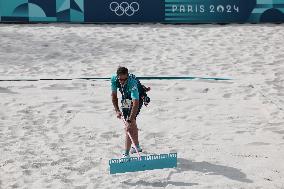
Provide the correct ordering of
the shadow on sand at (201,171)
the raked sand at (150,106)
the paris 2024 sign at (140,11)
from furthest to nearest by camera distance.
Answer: the paris 2024 sign at (140,11), the raked sand at (150,106), the shadow on sand at (201,171)

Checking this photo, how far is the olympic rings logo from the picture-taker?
17906 millimetres

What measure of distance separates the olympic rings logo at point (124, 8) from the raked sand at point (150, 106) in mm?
614

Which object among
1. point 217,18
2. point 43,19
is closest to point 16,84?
point 43,19

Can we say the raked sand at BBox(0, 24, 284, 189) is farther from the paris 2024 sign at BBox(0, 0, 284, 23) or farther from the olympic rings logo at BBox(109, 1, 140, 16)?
the olympic rings logo at BBox(109, 1, 140, 16)

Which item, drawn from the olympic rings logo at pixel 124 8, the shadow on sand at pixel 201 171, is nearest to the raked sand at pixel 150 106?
the shadow on sand at pixel 201 171

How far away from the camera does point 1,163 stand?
6961 millimetres

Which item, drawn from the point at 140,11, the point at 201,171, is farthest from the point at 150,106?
the point at 140,11

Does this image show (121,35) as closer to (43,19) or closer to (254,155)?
(43,19)

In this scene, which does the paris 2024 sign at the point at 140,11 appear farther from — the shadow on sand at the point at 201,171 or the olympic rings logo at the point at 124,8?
the shadow on sand at the point at 201,171

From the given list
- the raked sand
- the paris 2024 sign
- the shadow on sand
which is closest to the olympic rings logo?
the paris 2024 sign

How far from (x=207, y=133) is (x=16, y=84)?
4.98 meters

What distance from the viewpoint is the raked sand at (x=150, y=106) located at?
6.59 metres

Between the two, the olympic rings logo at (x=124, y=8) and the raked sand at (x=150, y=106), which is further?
the olympic rings logo at (x=124, y=8)

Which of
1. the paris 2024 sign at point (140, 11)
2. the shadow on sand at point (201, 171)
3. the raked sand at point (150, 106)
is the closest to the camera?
the shadow on sand at point (201, 171)
